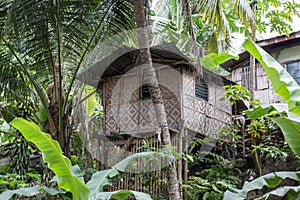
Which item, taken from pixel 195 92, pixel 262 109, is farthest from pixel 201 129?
pixel 262 109

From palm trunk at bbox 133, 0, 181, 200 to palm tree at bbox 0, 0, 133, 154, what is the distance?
3.59 feet

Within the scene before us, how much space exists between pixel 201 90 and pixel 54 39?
4.13 metres

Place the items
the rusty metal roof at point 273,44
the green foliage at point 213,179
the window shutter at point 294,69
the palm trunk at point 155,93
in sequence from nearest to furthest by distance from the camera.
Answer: the palm trunk at point 155,93, the green foliage at point 213,179, the rusty metal roof at point 273,44, the window shutter at point 294,69

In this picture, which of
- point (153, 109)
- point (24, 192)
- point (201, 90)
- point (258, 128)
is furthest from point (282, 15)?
point (24, 192)

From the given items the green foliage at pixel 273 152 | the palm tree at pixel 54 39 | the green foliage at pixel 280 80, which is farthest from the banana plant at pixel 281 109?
the green foliage at pixel 273 152

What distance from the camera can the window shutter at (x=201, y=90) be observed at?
32.6 ft

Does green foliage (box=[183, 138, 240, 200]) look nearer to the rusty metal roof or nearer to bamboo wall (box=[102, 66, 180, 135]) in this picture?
bamboo wall (box=[102, 66, 180, 135])

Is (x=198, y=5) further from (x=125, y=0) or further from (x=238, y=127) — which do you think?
(x=238, y=127)

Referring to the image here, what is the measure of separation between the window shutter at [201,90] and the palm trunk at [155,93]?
392cm

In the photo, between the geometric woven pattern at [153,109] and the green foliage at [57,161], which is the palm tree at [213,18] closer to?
the geometric woven pattern at [153,109]

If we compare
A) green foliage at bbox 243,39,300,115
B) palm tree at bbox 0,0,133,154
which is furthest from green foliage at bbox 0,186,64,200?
green foliage at bbox 243,39,300,115

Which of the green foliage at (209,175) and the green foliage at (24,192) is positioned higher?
the green foliage at (209,175)

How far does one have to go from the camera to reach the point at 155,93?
603 centimetres

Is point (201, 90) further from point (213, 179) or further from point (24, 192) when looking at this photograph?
point (24, 192)
